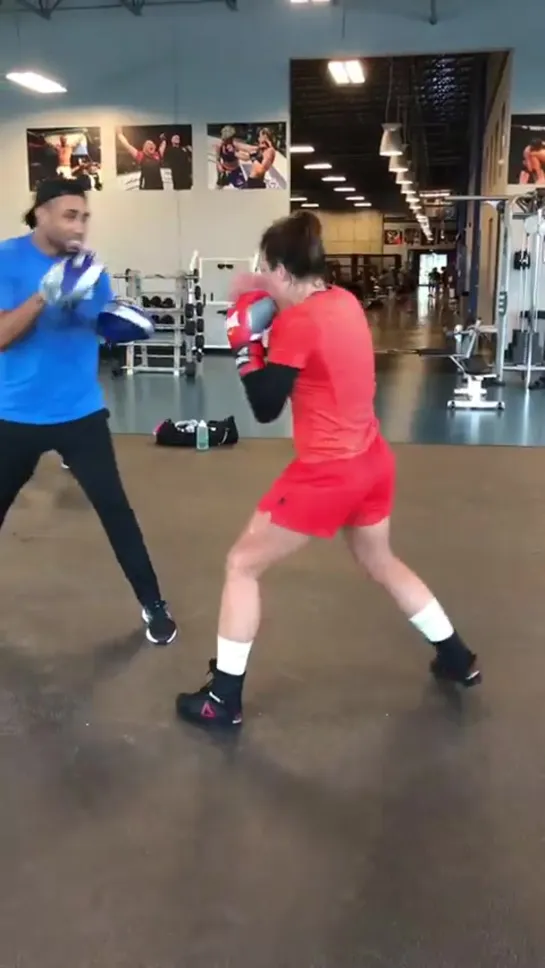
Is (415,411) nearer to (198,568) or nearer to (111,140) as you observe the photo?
(198,568)

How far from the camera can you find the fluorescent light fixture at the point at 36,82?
1034 centimetres

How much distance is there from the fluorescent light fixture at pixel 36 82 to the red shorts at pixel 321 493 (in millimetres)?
9703

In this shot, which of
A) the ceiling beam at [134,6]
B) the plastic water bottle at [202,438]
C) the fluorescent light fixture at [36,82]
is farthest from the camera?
the ceiling beam at [134,6]

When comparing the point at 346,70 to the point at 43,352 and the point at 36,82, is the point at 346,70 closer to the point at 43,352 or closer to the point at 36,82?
the point at 36,82

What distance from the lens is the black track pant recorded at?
276cm

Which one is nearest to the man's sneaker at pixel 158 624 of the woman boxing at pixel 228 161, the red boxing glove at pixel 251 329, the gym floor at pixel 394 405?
the red boxing glove at pixel 251 329

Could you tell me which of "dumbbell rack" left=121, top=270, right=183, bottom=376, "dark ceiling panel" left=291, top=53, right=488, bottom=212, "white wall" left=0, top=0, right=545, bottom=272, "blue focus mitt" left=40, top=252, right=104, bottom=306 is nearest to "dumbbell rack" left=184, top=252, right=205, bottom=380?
"dumbbell rack" left=121, top=270, right=183, bottom=376

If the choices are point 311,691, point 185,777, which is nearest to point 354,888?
point 185,777

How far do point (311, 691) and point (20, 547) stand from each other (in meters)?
1.87

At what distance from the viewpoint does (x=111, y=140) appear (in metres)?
12.3

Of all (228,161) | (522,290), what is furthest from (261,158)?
(522,290)

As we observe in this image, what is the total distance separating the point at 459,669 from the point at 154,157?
1106 cm

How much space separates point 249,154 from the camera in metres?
12.1

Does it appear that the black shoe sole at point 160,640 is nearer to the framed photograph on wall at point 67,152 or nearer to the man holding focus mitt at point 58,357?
the man holding focus mitt at point 58,357
